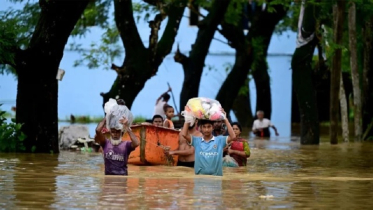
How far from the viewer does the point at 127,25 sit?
102 ft

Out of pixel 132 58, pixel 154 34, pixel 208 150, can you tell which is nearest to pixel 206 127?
pixel 208 150

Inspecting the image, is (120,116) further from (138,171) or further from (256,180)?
(138,171)

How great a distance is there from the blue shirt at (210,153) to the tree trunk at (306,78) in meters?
16.7

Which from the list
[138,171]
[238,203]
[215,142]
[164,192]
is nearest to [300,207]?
[238,203]

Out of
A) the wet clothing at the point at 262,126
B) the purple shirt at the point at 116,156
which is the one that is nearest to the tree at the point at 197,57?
the wet clothing at the point at 262,126

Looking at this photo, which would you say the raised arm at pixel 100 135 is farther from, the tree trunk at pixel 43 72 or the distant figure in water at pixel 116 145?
the tree trunk at pixel 43 72

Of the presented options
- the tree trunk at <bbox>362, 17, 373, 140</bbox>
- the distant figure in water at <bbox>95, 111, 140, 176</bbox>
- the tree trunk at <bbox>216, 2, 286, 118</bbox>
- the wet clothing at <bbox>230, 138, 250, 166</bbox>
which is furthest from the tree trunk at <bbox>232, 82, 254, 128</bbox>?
the distant figure in water at <bbox>95, 111, 140, 176</bbox>

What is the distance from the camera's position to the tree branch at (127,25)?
3083cm

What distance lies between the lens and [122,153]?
15727 mm

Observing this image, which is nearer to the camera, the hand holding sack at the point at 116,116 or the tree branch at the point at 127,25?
the hand holding sack at the point at 116,116

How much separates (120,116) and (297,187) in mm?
2585

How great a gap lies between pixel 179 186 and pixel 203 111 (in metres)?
2.21

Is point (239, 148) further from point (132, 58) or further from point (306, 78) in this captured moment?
point (306, 78)

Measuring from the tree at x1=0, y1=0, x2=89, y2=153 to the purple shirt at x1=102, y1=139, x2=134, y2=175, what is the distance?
768cm
